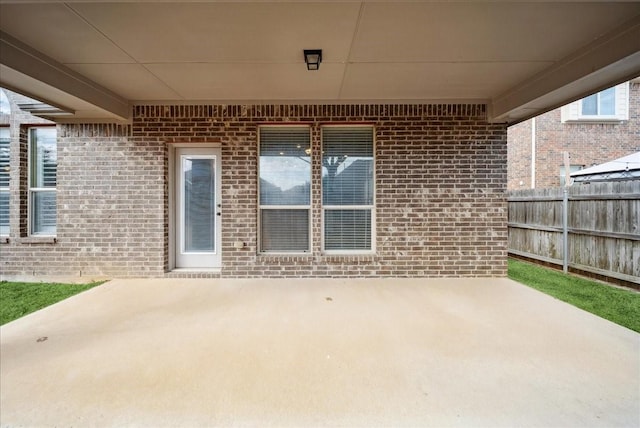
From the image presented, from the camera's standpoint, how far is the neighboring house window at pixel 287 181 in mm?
4691

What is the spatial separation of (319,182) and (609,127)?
9.40 m

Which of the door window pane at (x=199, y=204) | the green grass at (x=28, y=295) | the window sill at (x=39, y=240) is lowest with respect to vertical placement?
the green grass at (x=28, y=295)

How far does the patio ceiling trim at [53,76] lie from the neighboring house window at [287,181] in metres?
2.10

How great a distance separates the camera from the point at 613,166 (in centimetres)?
607

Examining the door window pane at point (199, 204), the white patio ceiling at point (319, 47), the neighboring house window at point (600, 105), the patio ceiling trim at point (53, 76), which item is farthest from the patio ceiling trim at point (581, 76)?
the neighboring house window at point (600, 105)

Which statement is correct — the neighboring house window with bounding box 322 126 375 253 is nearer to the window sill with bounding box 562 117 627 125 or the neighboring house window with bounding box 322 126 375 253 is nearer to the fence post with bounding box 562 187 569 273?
the fence post with bounding box 562 187 569 273

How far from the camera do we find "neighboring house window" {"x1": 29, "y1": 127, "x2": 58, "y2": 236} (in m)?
4.82

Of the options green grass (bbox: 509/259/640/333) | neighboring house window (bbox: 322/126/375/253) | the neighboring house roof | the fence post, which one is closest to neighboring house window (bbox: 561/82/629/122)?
the neighboring house roof

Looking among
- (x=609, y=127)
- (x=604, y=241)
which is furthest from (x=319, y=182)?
(x=609, y=127)

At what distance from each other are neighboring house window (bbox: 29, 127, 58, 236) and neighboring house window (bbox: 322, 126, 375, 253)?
4.43 m

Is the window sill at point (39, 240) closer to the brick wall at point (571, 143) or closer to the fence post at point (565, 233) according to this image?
the fence post at point (565, 233)

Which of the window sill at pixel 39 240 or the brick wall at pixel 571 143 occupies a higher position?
the brick wall at pixel 571 143

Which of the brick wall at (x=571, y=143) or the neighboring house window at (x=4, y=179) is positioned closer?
the neighboring house window at (x=4, y=179)

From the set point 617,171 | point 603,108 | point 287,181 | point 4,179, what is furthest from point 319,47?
point 603,108
